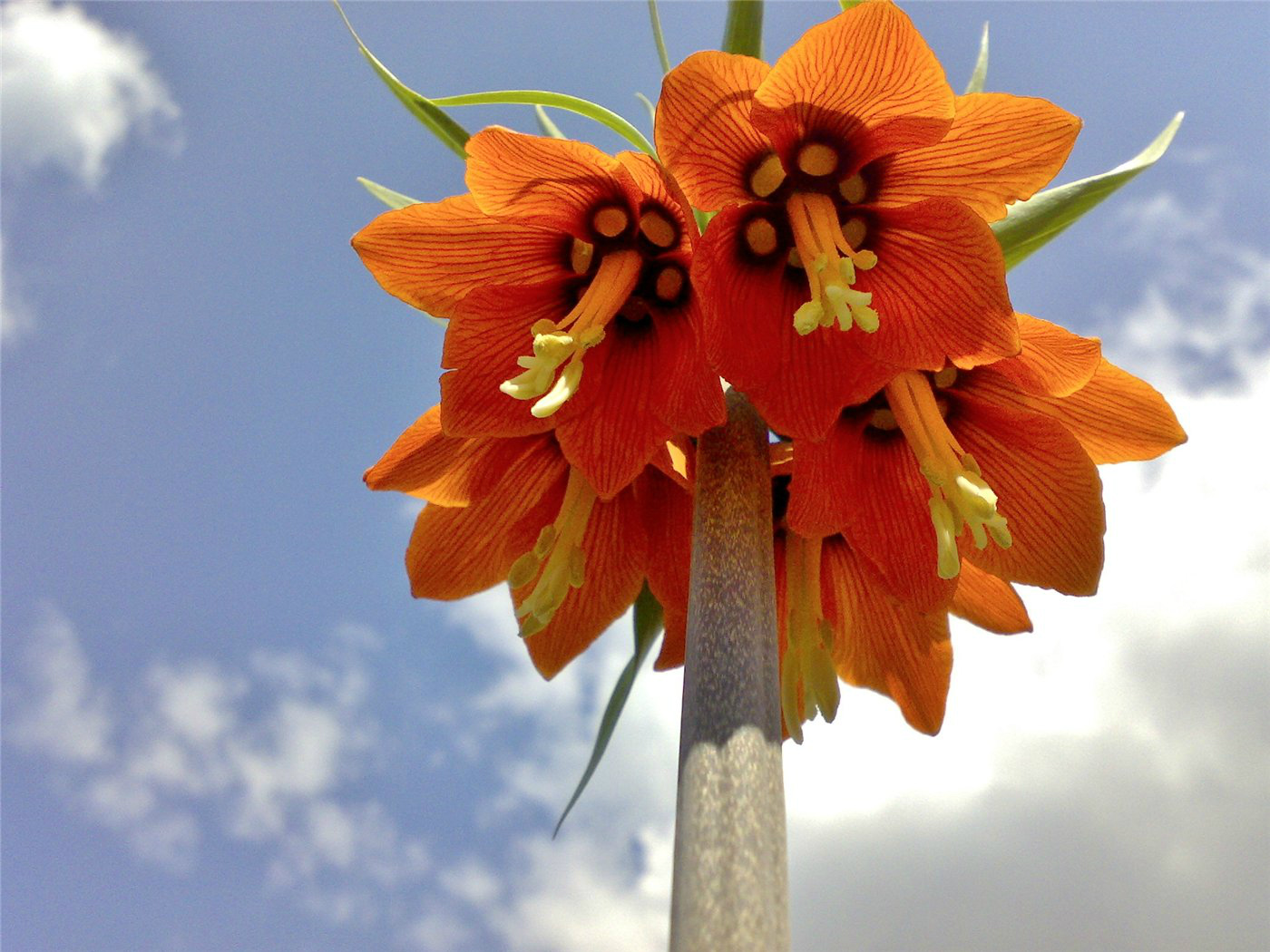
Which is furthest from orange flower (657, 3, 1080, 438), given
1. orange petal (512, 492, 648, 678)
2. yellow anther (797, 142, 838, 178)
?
orange petal (512, 492, 648, 678)

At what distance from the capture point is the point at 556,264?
149 cm

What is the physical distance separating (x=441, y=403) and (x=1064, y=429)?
2.81 feet

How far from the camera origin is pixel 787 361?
1272mm

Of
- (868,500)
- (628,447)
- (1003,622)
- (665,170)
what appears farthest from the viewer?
(1003,622)

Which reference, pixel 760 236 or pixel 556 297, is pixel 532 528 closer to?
pixel 556 297

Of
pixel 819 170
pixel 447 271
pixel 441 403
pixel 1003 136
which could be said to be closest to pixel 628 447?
pixel 441 403

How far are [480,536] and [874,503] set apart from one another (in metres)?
0.61

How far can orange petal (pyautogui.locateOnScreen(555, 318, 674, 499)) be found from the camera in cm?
129

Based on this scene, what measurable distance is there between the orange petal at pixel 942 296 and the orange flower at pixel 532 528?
0.38 m

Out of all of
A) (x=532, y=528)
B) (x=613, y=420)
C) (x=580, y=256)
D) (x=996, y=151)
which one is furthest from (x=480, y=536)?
(x=996, y=151)

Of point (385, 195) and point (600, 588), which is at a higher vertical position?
point (385, 195)

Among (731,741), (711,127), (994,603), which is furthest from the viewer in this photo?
(994,603)

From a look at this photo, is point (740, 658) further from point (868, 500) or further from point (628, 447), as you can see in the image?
point (868, 500)

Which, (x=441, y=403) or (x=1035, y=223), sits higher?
(x=1035, y=223)
